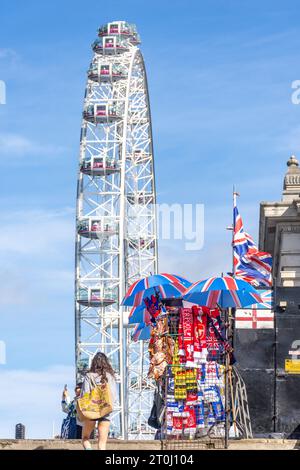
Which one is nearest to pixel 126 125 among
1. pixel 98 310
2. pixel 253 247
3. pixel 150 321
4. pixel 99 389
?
pixel 98 310

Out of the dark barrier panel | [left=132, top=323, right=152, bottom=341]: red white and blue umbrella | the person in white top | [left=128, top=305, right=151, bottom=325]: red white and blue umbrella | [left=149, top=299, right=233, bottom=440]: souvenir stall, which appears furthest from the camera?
[left=132, top=323, right=152, bottom=341]: red white and blue umbrella

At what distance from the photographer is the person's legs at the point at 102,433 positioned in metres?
15.3

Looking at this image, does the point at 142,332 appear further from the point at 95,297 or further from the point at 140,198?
the point at 140,198

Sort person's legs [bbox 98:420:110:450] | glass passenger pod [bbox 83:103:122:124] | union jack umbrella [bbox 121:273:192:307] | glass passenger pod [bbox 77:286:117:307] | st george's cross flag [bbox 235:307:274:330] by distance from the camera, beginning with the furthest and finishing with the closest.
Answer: glass passenger pod [bbox 83:103:122:124] < glass passenger pod [bbox 77:286:117:307] < union jack umbrella [bbox 121:273:192:307] < st george's cross flag [bbox 235:307:274:330] < person's legs [bbox 98:420:110:450]

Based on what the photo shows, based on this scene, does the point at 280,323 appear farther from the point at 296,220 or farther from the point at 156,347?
the point at 296,220

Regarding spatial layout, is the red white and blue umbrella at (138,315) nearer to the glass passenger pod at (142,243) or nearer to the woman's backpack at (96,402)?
the woman's backpack at (96,402)

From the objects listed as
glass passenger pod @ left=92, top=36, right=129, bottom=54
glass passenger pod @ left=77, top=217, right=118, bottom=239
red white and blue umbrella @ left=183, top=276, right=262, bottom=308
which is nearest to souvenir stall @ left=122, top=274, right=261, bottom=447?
red white and blue umbrella @ left=183, top=276, right=262, bottom=308

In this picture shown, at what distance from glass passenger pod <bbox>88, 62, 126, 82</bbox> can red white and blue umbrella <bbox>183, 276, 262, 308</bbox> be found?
228ft

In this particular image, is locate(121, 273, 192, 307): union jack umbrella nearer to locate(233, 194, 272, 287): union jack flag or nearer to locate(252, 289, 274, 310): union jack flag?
locate(252, 289, 274, 310): union jack flag

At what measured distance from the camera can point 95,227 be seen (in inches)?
3418

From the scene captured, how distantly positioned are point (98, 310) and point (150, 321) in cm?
6735

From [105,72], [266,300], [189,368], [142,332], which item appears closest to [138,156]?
[105,72]

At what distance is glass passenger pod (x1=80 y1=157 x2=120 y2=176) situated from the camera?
8838 cm

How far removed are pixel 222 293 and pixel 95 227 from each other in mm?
65816
